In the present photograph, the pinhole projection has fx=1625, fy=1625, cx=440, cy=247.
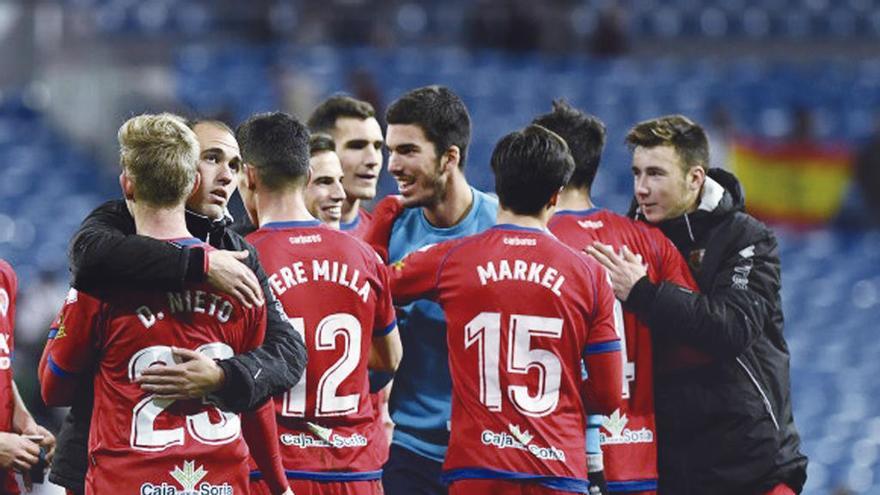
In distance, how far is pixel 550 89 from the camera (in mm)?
17781

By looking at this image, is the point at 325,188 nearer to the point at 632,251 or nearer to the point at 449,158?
the point at 449,158

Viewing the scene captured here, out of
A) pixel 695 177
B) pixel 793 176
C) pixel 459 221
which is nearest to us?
pixel 695 177

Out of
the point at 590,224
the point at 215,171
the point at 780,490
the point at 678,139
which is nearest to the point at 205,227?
the point at 215,171

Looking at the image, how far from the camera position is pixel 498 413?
5414 mm

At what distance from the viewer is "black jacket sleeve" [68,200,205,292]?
4.56m

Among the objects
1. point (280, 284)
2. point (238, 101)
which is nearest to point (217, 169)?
point (280, 284)

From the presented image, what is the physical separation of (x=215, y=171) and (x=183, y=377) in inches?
33.7

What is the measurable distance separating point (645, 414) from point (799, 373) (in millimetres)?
8712

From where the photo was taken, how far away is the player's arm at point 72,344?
4.64 meters

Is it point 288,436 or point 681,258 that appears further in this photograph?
point 681,258

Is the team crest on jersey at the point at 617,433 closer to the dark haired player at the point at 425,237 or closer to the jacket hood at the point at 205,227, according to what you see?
the dark haired player at the point at 425,237

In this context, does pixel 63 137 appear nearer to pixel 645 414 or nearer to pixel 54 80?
pixel 54 80

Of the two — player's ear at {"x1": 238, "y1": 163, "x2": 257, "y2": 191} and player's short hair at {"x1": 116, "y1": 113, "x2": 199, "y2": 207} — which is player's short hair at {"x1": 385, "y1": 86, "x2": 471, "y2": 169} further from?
player's short hair at {"x1": 116, "y1": 113, "x2": 199, "y2": 207}

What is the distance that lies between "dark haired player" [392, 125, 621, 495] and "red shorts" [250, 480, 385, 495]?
0.32m
